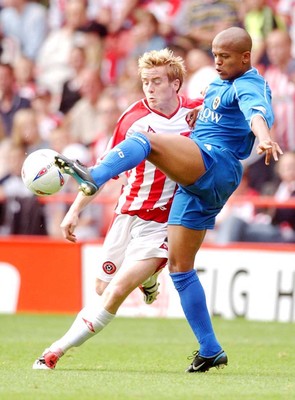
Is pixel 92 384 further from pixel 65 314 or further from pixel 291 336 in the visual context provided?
pixel 65 314

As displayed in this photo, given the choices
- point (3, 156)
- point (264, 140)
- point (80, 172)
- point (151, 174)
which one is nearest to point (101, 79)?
Result: point (3, 156)

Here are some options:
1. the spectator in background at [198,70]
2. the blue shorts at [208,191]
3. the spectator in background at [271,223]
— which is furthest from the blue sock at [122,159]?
the spectator in background at [198,70]

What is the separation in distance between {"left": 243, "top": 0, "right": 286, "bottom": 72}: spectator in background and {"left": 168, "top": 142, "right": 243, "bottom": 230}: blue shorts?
7.90m

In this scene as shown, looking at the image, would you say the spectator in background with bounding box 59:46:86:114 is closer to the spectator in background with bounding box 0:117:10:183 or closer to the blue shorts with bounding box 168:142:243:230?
the spectator in background with bounding box 0:117:10:183

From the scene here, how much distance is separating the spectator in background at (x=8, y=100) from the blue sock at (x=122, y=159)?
968 centimetres

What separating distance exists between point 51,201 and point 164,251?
6.39 meters

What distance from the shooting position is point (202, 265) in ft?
42.0

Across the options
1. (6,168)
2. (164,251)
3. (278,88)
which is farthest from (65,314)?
(164,251)

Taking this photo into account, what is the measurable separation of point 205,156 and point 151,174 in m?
0.85

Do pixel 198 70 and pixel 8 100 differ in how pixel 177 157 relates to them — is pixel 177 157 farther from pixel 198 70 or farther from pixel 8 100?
pixel 8 100

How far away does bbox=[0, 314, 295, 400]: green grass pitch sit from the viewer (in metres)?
6.26

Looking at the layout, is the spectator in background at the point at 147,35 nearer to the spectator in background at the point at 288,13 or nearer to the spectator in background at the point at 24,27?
the spectator in background at the point at 288,13

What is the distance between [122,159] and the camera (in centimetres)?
666

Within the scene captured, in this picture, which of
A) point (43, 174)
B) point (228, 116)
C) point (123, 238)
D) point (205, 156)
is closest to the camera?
point (43, 174)
